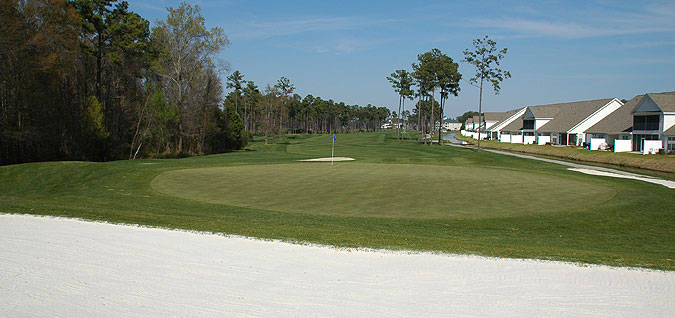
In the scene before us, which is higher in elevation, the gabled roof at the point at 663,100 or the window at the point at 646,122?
the gabled roof at the point at 663,100

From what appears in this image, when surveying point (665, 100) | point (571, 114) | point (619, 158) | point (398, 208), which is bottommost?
point (398, 208)

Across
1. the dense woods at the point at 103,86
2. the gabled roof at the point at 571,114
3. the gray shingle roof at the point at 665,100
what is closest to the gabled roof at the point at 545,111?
the gabled roof at the point at 571,114

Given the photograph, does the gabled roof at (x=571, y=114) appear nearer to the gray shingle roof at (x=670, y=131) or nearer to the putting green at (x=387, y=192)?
the gray shingle roof at (x=670, y=131)

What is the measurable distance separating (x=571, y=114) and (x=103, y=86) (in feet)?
215

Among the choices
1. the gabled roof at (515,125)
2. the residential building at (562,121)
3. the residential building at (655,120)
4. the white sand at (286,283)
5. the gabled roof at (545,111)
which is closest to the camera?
the white sand at (286,283)

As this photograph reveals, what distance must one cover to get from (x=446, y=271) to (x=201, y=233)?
5.16 m

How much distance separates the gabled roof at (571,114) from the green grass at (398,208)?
156 ft

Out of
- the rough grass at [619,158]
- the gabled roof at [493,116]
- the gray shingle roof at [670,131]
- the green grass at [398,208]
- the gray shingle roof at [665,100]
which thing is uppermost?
the gabled roof at [493,116]

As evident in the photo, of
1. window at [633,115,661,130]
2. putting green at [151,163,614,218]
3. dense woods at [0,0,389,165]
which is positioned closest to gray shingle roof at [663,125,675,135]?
window at [633,115,661,130]

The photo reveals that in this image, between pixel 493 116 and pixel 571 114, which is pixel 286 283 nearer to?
pixel 571 114

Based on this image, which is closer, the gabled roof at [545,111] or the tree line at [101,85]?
the tree line at [101,85]

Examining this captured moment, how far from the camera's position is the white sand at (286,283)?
561 cm

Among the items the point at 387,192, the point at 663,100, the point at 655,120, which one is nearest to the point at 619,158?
the point at 655,120

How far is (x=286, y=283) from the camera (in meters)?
6.56
